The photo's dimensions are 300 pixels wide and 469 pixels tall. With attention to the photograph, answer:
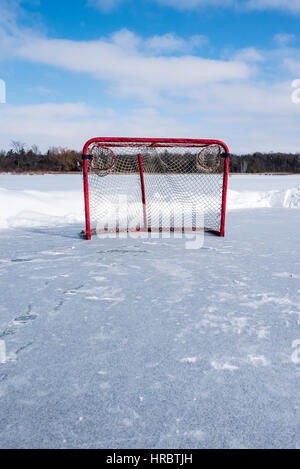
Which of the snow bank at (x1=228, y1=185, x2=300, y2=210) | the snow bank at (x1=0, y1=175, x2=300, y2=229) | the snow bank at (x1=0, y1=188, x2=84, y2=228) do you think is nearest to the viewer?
the snow bank at (x1=0, y1=188, x2=84, y2=228)

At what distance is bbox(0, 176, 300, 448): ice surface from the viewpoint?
3.39 ft

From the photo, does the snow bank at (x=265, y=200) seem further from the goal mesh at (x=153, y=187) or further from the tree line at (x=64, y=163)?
the tree line at (x=64, y=163)

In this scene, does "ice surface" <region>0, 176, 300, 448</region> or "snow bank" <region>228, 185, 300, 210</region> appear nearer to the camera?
"ice surface" <region>0, 176, 300, 448</region>

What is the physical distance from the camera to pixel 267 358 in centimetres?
144

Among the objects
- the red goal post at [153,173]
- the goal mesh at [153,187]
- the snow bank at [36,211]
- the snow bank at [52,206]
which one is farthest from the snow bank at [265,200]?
the snow bank at [36,211]

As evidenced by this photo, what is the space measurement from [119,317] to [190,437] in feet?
3.13

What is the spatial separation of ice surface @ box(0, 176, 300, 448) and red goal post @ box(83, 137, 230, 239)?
6.85ft

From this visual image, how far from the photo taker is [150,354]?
1475mm

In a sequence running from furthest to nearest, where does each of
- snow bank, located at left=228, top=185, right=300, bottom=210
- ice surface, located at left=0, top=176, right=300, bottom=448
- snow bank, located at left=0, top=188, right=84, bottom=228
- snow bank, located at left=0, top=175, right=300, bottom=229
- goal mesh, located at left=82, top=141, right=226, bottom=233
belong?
snow bank, located at left=228, top=185, right=300, bottom=210, snow bank, located at left=0, top=175, right=300, bottom=229, snow bank, located at left=0, top=188, right=84, bottom=228, goal mesh, located at left=82, top=141, right=226, bottom=233, ice surface, located at left=0, top=176, right=300, bottom=448

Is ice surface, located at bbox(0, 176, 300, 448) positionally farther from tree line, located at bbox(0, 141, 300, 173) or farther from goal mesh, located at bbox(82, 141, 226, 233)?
tree line, located at bbox(0, 141, 300, 173)

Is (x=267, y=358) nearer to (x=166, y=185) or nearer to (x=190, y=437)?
(x=190, y=437)

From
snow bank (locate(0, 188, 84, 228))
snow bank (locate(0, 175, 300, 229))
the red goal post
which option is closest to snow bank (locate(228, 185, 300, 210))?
snow bank (locate(0, 175, 300, 229))

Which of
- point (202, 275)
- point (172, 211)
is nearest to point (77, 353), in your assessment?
point (202, 275)

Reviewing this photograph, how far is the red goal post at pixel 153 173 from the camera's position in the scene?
4723 mm
